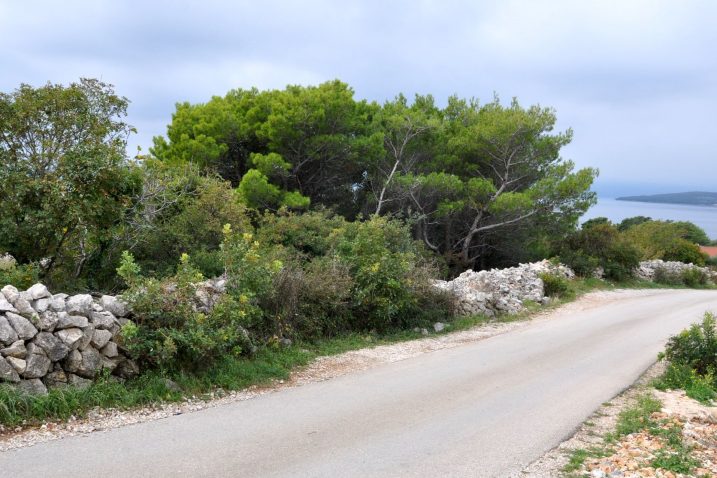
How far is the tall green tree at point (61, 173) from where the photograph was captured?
33.9 ft

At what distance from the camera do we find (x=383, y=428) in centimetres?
659

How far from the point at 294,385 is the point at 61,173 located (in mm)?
5896

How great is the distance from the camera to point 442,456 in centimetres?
584

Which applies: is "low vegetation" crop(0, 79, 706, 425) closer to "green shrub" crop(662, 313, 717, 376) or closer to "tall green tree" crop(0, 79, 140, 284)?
"tall green tree" crop(0, 79, 140, 284)

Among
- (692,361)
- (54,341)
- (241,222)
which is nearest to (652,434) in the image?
(692,361)

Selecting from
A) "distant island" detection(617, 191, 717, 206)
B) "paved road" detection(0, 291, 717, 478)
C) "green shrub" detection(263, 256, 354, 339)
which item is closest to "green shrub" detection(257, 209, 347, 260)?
"green shrub" detection(263, 256, 354, 339)

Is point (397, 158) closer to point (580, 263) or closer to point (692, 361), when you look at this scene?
point (580, 263)

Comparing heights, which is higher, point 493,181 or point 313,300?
point 493,181

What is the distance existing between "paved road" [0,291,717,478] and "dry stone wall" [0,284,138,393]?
1172 mm

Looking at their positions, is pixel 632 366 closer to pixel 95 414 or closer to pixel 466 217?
pixel 95 414

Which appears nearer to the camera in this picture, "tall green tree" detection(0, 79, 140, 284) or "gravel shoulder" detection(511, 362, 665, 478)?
"gravel shoulder" detection(511, 362, 665, 478)

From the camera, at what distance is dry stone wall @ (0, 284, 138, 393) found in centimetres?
648

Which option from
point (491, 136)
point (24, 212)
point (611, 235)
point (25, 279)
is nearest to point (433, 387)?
point (25, 279)

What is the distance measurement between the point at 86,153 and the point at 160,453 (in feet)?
22.9
